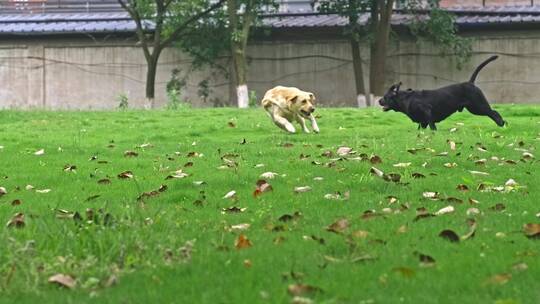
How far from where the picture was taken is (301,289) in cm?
443

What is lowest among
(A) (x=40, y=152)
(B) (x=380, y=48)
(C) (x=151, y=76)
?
(A) (x=40, y=152)

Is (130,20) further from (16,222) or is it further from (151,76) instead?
(16,222)

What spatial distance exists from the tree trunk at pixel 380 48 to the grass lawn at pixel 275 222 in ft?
53.0

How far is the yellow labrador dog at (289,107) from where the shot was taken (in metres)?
13.9

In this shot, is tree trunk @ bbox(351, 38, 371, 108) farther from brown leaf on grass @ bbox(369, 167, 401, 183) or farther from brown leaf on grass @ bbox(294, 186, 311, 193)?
brown leaf on grass @ bbox(294, 186, 311, 193)

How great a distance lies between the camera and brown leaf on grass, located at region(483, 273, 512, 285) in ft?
14.9

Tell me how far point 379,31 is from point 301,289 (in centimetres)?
2509

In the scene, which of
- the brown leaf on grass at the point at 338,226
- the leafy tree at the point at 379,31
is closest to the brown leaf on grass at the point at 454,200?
the brown leaf on grass at the point at 338,226

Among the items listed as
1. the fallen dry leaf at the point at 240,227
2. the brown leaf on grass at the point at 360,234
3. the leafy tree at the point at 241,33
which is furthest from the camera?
the leafy tree at the point at 241,33

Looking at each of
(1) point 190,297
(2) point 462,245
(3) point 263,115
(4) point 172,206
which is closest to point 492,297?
(2) point 462,245

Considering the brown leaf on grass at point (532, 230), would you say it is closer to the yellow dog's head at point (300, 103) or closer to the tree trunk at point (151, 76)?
the yellow dog's head at point (300, 103)

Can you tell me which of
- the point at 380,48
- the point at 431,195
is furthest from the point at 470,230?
the point at 380,48

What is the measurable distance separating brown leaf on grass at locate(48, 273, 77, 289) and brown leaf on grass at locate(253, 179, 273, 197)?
3.18 meters

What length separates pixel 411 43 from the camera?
3106cm
